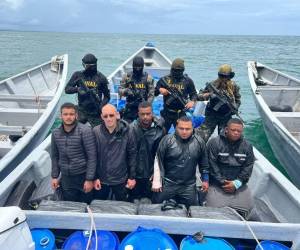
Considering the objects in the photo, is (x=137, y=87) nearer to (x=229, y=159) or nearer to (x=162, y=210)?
(x=229, y=159)

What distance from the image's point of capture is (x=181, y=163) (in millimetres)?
4223

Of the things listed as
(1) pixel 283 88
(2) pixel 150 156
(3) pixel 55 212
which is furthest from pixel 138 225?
(1) pixel 283 88

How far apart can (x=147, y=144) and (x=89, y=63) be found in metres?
2.44

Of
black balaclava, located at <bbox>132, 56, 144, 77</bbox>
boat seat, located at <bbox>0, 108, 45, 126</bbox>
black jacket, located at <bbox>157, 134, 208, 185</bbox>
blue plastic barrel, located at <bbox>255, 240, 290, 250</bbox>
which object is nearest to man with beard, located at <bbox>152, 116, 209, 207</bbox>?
black jacket, located at <bbox>157, 134, 208, 185</bbox>

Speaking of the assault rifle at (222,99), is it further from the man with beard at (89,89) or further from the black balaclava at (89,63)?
the black balaclava at (89,63)

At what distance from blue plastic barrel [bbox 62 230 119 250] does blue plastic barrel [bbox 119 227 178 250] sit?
17 cm

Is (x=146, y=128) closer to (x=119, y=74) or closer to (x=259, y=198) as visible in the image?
(x=259, y=198)

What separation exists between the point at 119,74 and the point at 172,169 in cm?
906

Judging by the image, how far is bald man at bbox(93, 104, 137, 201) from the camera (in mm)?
4043

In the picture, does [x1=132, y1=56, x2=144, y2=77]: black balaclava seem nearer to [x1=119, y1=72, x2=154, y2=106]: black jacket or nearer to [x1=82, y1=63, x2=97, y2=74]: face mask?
[x1=119, y1=72, x2=154, y2=106]: black jacket

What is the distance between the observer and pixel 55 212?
11.1 feet

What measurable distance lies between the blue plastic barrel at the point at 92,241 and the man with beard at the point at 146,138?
52.6 inches

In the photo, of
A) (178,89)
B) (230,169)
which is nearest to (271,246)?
(230,169)

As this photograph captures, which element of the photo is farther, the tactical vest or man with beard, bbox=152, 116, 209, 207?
the tactical vest
